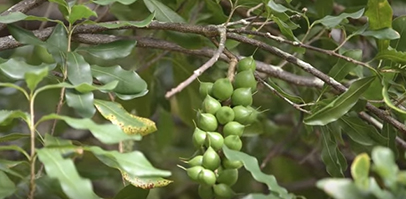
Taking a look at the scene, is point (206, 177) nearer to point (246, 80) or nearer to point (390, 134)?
point (246, 80)

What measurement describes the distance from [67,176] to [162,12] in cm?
40

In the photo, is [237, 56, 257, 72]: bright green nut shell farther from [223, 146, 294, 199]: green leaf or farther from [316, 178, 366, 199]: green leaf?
[316, 178, 366, 199]: green leaf

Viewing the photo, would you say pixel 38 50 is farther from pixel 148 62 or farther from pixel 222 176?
pixel 222 176

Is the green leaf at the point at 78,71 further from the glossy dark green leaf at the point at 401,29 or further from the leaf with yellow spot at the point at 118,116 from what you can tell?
the glossy dark green leaf at the point at 401,29

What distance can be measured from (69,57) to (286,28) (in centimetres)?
27

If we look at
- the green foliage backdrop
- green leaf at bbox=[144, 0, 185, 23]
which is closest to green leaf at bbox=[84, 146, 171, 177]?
the green foliage backdrop

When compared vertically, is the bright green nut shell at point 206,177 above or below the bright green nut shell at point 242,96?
below

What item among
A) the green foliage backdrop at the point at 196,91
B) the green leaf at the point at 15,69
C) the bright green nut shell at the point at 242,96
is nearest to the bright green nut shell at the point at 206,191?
the green foliage backdrop at the point at 196,91

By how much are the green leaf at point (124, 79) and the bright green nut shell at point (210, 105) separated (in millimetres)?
81

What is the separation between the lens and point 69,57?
2.65 feet

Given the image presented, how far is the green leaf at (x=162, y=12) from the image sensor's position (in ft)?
3.07

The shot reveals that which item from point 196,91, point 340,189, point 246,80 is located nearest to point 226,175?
point 246,80

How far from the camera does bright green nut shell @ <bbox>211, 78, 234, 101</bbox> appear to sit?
775mm

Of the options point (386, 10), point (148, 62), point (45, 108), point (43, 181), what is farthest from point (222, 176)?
point (45, 108)
